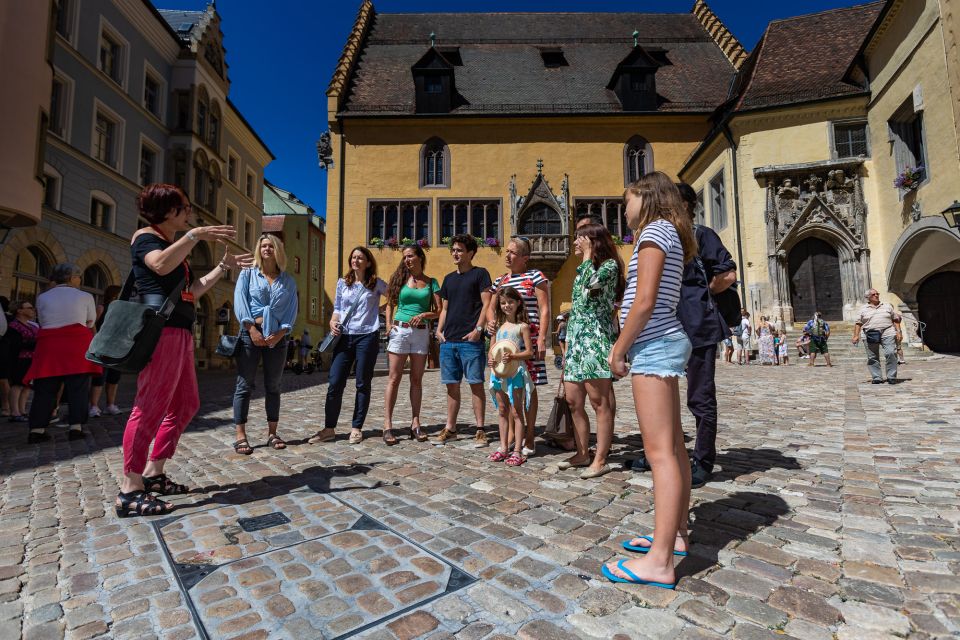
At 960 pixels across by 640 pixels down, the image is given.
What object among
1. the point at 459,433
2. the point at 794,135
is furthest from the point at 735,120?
the point at 459,433

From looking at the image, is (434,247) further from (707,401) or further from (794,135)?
(707,401)

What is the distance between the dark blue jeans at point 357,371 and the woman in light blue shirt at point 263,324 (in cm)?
50

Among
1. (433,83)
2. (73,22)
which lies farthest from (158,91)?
(433,83)

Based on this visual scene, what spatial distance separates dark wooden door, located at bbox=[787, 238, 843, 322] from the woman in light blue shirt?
57.3 ft

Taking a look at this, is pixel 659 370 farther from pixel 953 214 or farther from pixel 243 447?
pixel 953 214

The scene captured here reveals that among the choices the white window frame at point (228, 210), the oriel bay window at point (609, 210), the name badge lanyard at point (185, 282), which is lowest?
the name badge lanyard at point (185, 282)

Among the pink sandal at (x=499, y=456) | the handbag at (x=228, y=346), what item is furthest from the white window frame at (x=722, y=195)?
the handbag at (x=228, y=346)

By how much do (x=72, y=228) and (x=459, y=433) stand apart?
16.2 m

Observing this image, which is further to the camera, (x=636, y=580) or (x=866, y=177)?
(x=866, y=177)

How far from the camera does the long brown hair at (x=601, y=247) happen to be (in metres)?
3.60

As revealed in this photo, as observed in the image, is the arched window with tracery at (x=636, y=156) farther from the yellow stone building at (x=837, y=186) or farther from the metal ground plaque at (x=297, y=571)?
the metal ground plaque at (x=297, y=571)

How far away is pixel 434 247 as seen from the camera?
2066 cm

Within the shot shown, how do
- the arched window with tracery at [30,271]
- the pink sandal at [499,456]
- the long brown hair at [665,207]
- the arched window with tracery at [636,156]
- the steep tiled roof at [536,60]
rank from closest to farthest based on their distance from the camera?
the long brown hair at [665,207], the pink sandal at [499,456], the arched window with tracery at [30,271], the arched window with tracery at [636,156], the steep tiled roof at [536,60]

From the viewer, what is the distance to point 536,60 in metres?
24.0
